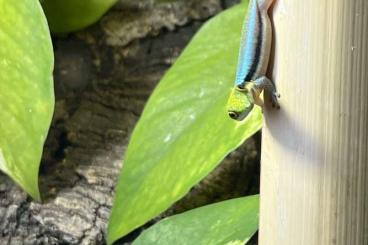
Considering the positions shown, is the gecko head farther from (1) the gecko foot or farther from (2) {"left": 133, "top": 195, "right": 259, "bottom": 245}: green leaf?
(2) {"left": 133, "top": 195, "right": 259, "bottom": 245}: green leaf

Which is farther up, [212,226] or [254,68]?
[254,68]

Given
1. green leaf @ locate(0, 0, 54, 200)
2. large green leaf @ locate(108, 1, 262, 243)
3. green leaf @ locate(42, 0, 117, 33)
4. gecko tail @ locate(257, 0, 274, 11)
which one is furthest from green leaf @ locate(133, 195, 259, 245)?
green leaf @ locate(42, 0, 117, 33)

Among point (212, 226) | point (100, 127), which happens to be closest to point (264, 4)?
point (212, 226)

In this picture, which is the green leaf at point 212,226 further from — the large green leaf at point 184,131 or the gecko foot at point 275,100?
the gecko foot at point 275,100

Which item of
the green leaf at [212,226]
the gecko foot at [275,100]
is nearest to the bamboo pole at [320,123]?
the gecko foot at [275,100]

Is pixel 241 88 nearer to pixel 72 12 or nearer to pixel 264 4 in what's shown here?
pixel 264 4

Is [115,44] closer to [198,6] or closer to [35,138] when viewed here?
[198,6]
